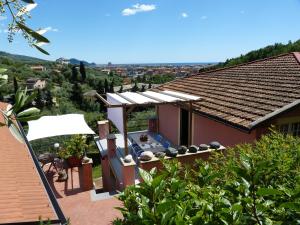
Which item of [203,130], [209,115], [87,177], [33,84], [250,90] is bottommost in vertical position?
[87,177]

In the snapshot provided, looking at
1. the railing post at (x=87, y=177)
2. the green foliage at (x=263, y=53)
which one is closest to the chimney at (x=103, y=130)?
the railing post at (x=87, y=177)

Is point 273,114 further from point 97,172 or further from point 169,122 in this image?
point 97,172

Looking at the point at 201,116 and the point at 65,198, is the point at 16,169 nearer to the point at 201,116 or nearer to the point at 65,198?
the point at 65,198

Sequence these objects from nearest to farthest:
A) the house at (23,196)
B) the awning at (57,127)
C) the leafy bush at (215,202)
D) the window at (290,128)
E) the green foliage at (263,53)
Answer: the leafy bush at (215,202), the house at (23,196), the window at (290,128), the awning at (57,127), the green foliage at (263,53)

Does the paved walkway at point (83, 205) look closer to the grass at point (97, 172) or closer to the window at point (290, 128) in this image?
the grass at point (97, 172)

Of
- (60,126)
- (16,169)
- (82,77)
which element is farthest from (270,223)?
(82,77)

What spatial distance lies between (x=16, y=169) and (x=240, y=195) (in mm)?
8780

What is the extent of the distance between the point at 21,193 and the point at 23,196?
0.21 meters

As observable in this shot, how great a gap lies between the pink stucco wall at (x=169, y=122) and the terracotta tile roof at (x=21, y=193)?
11.4 metres

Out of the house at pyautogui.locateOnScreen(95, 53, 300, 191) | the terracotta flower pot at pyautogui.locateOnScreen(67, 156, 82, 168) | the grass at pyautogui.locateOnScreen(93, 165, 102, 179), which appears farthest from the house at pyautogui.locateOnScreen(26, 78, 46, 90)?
the grass at pyautogui.locateOnScreen(93, 165, 102, 179)

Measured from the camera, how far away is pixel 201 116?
640 inches

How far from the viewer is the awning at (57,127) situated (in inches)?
659

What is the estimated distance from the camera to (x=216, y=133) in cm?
1519

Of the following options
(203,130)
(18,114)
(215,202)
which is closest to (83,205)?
(203,130)
